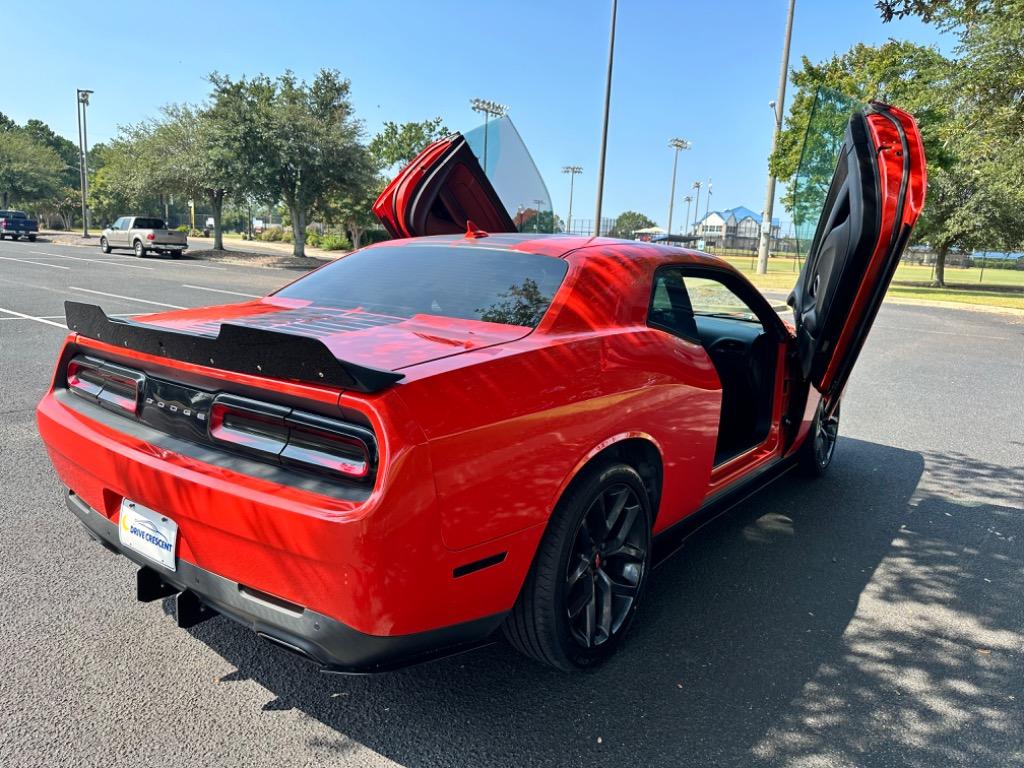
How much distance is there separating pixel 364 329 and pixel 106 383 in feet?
3.27

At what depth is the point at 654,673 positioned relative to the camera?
262cm

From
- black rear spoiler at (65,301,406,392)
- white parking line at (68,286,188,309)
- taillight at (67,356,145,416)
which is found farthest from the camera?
white parking line at (68,286,188,309)

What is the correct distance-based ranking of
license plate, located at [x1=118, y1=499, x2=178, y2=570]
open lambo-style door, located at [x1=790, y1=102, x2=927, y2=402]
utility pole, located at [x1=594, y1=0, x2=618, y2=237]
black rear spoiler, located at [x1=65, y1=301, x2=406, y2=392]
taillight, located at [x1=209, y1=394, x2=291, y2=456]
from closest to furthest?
black rear spoiler, located at [x1=65, y1=301, x2=406, y2=392], taillight, located at [x1=209, y1=394, x2=291, y2=456], license plate, located at [x1=118, y1=499, x2=178, y2=570], open lambo-style door, located at [x1=790, y1=102, x2=927, y2=402], utility pole, located at [x1=594, y1=0, x2=618, y2=237]

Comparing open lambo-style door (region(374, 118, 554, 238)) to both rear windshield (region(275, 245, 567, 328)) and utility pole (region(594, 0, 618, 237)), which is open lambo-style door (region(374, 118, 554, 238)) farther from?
utility pole (region(594, 0, 618, 237))

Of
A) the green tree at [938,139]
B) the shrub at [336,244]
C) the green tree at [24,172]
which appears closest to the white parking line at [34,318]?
the green tree at [938,139]

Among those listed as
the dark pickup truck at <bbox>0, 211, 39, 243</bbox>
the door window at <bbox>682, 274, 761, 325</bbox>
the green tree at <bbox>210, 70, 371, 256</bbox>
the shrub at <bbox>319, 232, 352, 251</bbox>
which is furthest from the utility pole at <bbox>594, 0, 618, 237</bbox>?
the dark pickup truck at <bbox>0, 211, 39, 243</bbox>

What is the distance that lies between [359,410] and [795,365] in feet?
9.77

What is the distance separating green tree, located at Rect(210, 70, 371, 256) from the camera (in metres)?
29.1

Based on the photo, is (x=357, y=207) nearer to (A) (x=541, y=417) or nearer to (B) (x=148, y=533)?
(B) (x=148, y=533)

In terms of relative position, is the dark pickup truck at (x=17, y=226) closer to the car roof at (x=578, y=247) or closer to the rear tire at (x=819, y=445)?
the car roof at (x=578, y=247)

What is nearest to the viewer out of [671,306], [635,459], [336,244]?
[635,459]

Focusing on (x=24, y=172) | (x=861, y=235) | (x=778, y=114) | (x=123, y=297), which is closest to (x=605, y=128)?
(x=778, y=114)

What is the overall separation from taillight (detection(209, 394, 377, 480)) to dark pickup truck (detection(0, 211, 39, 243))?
157 ft

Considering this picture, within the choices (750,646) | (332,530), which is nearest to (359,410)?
(332,530)
